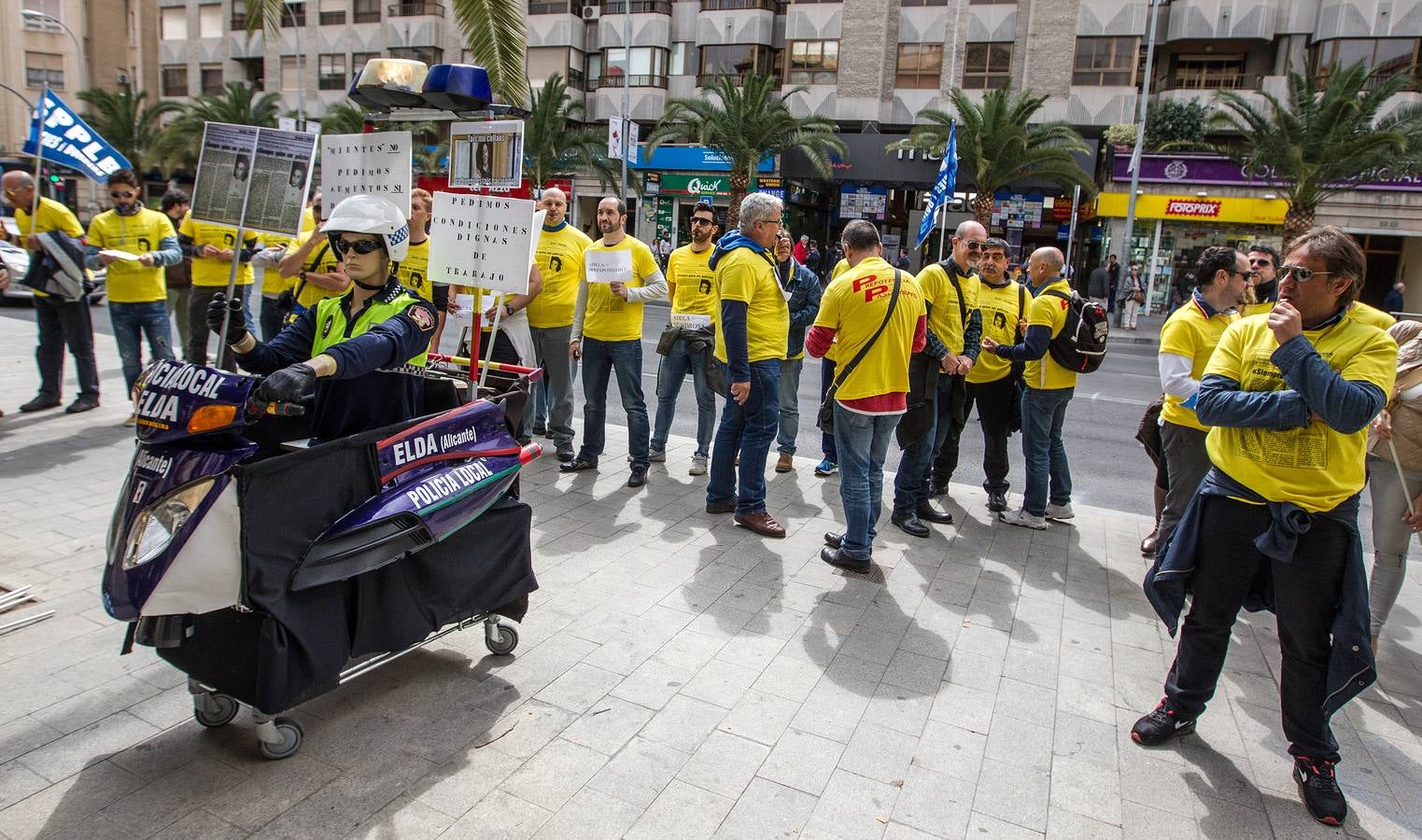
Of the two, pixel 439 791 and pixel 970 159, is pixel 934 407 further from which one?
pixel 970 159

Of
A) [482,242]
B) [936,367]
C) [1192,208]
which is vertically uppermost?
[1192,208]

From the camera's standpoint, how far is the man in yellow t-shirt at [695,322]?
6.77 m

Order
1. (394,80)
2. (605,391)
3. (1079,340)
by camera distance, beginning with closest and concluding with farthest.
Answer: (394,80) < (1079,340) < (605,391)

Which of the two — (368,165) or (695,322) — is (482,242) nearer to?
(368,165)

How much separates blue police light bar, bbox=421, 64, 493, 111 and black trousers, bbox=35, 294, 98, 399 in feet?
16.3

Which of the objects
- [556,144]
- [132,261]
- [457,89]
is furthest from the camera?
[556,144]

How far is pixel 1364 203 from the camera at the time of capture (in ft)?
98.2

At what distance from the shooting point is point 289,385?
2770mm

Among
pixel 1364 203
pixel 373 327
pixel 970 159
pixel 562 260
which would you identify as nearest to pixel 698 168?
pixel 970 159

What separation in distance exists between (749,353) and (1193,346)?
8.52 feet

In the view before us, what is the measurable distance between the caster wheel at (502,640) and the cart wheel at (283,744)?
0.88 meters

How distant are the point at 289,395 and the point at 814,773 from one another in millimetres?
2199

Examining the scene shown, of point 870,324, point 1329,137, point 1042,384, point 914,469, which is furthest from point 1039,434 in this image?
point 1329,137

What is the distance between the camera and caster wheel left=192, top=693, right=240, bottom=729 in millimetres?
3150
